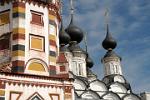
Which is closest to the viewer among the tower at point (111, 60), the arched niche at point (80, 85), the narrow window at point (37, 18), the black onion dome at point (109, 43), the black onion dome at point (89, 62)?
the narrow window at point (37, 18)

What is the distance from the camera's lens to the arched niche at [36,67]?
16.0 meters

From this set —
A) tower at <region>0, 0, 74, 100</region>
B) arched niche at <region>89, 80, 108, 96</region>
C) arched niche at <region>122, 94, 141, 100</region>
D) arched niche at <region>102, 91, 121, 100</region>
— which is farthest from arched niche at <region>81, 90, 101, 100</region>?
tower at <region>0, 0, 74, 100</region>

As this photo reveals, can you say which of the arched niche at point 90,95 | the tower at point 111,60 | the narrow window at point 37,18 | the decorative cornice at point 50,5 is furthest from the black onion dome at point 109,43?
the narrow window at point 37,18

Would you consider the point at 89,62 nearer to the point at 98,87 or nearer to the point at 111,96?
the point at 98,87

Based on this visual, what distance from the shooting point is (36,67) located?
16250mm

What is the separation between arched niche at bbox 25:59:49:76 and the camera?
52.5ft

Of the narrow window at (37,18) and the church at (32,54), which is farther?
the narrow window at (37,18)

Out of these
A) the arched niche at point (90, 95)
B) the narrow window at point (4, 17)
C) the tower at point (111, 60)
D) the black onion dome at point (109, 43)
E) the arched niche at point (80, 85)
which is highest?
the black onion dome at point (109, 43)

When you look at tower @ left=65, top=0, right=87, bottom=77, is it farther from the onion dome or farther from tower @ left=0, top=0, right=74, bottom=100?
tower @ left=0, top=0, right=74, bottom=100

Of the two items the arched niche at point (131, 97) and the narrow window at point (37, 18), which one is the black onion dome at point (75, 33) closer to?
the arched niche at point (131, 97)

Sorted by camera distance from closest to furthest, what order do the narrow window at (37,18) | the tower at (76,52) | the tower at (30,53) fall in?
the tower at (30,53) < the narrow window at (37,18) < the tower at (76,52)

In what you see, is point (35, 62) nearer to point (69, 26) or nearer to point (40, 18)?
point (40, 18)

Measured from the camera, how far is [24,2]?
16.9m

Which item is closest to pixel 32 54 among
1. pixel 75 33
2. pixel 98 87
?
pixel 98 87
